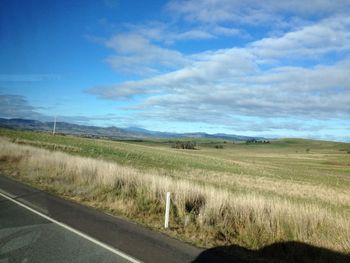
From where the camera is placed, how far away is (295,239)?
868 cm

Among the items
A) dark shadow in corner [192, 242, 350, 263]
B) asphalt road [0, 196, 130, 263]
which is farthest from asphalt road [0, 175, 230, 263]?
dark shadow in corner [192, 242, 350, 263]

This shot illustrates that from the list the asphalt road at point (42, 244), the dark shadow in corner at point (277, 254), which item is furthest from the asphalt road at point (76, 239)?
the dark shadow in corner at point (277, 254)

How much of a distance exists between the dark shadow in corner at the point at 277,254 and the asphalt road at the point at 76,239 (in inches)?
9.1

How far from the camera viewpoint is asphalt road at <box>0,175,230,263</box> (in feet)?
22.7

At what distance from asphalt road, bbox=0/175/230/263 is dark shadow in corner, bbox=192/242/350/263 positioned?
231 mm

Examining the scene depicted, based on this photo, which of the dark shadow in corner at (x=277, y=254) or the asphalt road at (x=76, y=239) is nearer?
the asphalt road at (x=76, y=239)

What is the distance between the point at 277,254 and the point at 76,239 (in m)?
4.56

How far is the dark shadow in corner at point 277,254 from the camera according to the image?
297 inches

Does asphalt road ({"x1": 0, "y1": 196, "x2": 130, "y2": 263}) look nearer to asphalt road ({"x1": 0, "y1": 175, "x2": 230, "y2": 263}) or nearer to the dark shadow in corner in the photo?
asphalt road ({"x1": 0, "y1": 175, "x2": 230, "y2": 263})

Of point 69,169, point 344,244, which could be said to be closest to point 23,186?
point 69,169

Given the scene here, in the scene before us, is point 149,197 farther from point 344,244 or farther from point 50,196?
point 344,244

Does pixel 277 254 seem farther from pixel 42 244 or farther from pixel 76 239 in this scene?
pixel 42 244

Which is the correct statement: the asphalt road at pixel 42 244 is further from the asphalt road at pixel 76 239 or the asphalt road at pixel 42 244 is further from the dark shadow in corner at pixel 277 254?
the dark shadow in corner at pixel 277 254

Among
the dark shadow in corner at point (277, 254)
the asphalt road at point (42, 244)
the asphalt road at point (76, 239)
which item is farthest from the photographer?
the dark shadow in corner at point (277, 254)
